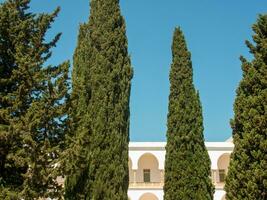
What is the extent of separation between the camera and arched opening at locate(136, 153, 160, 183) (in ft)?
135

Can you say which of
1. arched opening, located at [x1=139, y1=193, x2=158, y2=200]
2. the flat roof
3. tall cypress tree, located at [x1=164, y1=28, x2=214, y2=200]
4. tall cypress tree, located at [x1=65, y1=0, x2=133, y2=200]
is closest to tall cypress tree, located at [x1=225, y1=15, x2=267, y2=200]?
tall cypress tree, located at [x1=65, y1=0, x2=133, y2=200]

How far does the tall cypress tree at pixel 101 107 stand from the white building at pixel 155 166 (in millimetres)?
19397

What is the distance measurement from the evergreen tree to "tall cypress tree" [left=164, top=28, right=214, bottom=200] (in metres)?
9.21

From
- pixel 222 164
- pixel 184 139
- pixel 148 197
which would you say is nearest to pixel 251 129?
pixel 184 139

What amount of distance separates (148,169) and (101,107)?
25.0 metres

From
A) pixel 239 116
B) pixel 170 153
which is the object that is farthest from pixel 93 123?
pixel 170 153

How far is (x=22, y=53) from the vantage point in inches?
561

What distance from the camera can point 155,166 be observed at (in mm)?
41281

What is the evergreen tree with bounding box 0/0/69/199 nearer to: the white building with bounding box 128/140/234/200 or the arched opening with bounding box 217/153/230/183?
the white building with bounding box 128/140/234/200

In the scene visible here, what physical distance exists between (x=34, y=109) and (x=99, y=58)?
4888mm

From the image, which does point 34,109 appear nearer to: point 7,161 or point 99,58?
point 7,161

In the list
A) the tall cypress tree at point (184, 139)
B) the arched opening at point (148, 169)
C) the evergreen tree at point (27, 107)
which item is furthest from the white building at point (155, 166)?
the evergreen tree at point (27, 107)

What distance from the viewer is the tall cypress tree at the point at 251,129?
46.0 ft

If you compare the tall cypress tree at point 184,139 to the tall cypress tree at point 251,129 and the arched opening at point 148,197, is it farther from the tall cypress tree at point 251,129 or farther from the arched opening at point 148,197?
the arched opening at point 148,197
